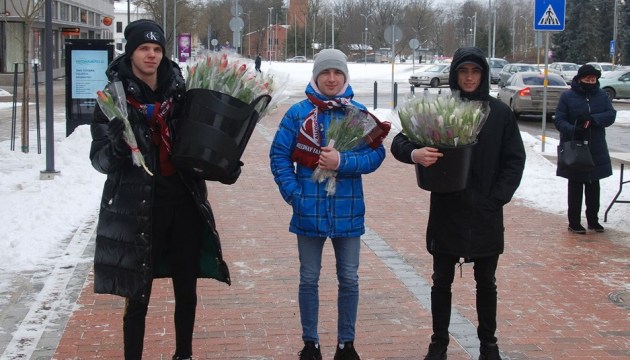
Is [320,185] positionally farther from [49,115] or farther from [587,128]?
[49,115]

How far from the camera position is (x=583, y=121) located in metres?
8.51

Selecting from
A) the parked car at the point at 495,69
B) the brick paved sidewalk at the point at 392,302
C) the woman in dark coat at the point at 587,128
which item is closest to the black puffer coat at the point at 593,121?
the woman in dark coat at the point at 587,128

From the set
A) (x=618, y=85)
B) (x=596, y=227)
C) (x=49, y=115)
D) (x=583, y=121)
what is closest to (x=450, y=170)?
(x=583, y=121)

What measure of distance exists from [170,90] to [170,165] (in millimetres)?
387

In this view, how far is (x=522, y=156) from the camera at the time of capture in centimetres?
465

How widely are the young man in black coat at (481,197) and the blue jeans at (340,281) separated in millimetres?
522

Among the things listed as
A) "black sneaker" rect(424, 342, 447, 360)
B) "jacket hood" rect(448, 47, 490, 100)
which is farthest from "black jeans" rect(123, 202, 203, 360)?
"jacket hood" rect(448, 47, 490, 100)

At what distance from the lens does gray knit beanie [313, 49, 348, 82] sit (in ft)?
14.7

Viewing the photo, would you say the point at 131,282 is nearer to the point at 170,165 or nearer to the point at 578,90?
the point at 170,165

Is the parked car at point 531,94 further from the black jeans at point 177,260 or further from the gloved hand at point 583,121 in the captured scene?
the black jeans at point 177,260

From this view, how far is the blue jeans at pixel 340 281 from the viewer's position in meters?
4.59

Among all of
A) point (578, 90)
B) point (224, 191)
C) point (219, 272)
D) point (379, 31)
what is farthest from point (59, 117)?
point (379, 31)

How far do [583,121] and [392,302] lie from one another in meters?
3.71

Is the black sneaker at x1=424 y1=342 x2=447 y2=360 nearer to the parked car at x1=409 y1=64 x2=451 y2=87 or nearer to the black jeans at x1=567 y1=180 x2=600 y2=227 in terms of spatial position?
the black jeans at x1=567 y1=180 x2=600 y2=227
